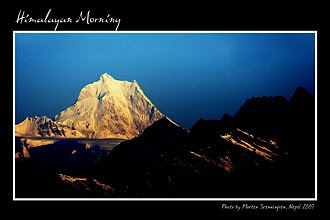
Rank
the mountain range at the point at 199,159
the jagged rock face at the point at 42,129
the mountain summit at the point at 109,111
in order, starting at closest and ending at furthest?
the mountain range at the point at 199,159, the jagged rock face at the point at 42,129, the mountain summit at the point at 109,111

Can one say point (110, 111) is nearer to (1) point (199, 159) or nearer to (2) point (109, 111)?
(2) point (109, 111)

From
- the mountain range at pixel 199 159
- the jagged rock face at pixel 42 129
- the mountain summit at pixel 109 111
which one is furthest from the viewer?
the mountain summit at pixel 109 111

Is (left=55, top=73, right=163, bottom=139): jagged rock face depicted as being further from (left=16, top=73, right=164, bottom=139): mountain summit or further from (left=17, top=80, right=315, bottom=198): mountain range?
(left=17, top=80, right=315, bottom=198): mountain range

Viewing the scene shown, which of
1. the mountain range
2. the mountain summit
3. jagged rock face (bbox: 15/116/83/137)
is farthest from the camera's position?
the mountain summit

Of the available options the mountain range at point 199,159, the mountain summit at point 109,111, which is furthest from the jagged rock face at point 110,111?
the mountain range at point 199,159

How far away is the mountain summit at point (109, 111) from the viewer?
15367 millimetres

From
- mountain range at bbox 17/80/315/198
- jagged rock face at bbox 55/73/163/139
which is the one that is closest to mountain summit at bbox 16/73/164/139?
jagged rock face at bbox 55/73/163/139

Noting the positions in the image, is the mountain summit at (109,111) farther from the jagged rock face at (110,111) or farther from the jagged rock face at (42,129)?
the jagged rock face at (42,129)

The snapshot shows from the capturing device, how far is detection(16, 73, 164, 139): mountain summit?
A: 1537 centimetres

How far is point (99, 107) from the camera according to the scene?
15.9m

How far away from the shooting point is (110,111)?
15.9m

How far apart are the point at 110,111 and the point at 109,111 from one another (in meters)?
0.04

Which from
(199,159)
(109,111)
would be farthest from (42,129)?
(199,159)
